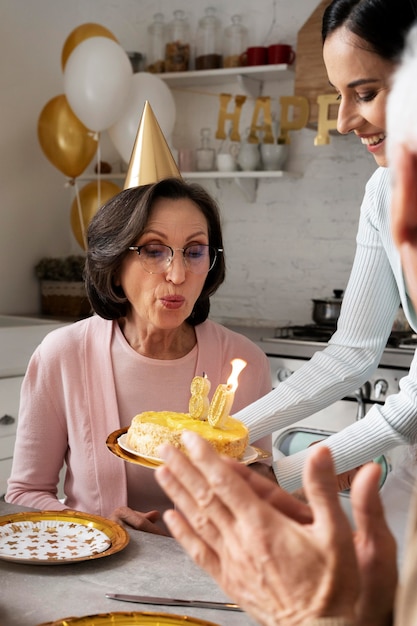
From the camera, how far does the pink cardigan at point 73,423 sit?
1.78 metres

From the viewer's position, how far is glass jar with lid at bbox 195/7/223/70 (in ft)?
13.4

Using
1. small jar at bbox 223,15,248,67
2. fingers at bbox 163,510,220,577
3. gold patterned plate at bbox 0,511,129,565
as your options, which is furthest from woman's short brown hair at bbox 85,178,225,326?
small jar at bbox 223,15,248,67

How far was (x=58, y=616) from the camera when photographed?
3.48 feet

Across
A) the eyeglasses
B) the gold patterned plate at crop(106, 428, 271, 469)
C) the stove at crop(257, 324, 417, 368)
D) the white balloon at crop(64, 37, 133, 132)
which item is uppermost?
the white balloon at crop(64, 37, 133, 132)

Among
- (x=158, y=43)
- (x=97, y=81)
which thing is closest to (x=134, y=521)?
(x=97, y=81)

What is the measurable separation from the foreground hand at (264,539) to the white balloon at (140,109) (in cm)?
311

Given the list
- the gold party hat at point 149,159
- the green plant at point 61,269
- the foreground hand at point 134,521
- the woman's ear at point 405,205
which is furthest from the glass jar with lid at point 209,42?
the woman's ear at point 405,205

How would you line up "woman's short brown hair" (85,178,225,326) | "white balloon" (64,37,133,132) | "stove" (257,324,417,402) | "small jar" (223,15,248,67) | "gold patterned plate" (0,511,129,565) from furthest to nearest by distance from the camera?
"small jar" (223,15,248,67) → "white balloon" (64,37,133,132) → "stove" (257,324,417,402) → "woman's short brown hair" (85,178,225,326) → "gold patterned plate" (0,511,129,565)

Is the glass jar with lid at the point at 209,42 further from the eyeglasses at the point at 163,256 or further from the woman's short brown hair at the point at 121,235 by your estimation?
the eyeglasses at the point at 163,256

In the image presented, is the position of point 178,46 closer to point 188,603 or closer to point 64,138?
point 64,138

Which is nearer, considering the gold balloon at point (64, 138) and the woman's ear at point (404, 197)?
the woman's ear at point (404, 197)

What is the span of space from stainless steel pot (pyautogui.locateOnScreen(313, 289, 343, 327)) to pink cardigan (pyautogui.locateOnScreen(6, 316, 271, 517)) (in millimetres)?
1674

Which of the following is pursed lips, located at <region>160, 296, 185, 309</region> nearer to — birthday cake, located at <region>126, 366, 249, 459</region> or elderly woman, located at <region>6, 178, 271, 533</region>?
elderly woman, located at <region>6, 178, 271, 533</region>

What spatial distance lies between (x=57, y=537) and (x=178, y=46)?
3.34m
